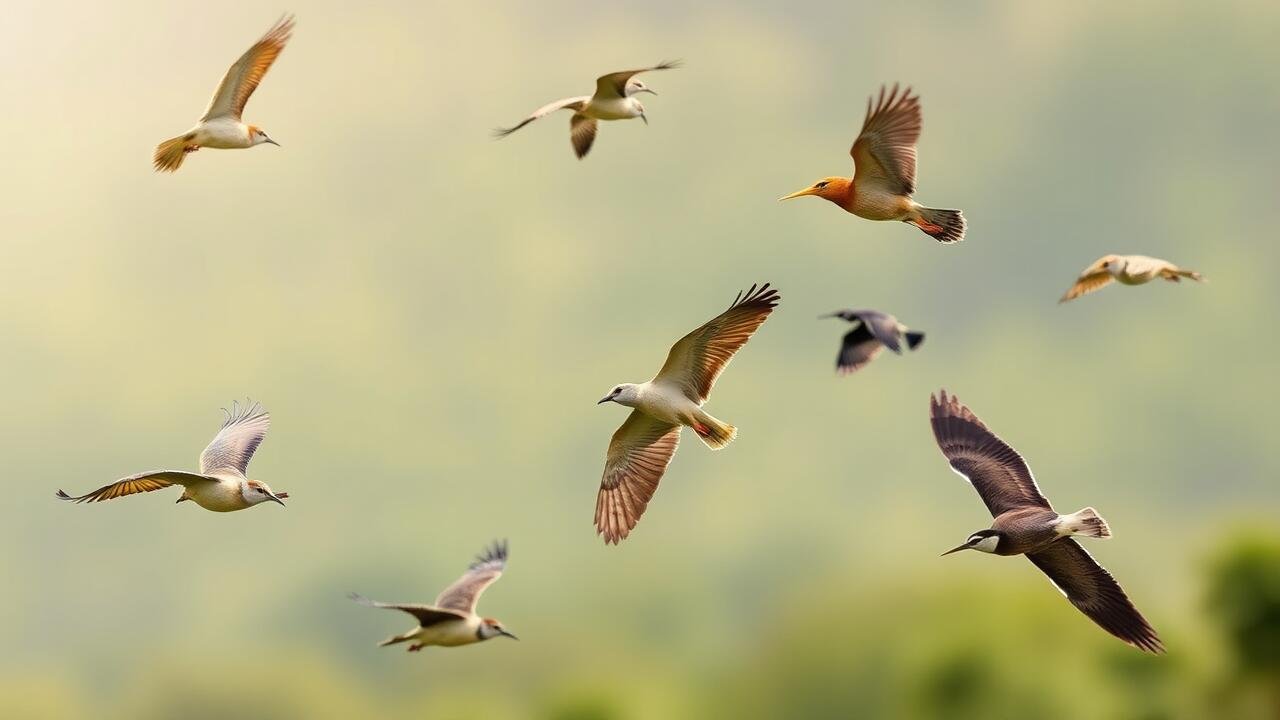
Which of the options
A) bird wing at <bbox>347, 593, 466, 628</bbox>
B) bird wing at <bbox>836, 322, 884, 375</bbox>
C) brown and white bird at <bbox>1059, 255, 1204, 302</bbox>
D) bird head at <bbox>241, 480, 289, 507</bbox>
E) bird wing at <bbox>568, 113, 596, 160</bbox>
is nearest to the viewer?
bird wing at <bbox>347, 593, 466, 628</bbox>

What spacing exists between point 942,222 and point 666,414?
2.64 meters

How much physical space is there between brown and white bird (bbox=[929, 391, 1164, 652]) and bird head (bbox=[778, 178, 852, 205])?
2026 mm

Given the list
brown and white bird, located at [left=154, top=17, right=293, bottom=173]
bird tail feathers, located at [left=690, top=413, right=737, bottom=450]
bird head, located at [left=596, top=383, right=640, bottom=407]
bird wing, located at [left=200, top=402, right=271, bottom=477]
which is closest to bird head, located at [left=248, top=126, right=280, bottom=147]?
brown and white bird, located at [left=154, top=17, right=293, bottom=173]

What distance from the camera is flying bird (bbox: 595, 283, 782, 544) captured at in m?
10.8

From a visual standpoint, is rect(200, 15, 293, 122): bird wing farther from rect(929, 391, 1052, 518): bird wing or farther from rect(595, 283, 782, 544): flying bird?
rect(929, 391, 1052, 518): bird wing

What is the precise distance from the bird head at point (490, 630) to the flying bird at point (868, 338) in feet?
13.9

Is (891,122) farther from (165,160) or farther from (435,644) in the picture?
(165,160)

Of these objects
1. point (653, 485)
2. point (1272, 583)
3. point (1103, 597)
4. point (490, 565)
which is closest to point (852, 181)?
point (653, 485)

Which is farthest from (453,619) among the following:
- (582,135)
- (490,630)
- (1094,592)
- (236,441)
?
(582,135)

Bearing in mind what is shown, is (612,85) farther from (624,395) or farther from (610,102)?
(624,395)

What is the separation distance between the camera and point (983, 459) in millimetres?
10859

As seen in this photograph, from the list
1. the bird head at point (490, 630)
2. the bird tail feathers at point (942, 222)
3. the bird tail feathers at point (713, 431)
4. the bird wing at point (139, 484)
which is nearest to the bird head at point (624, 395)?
the bird tail feathers at point (713, 431)

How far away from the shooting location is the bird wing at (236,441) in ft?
40.2

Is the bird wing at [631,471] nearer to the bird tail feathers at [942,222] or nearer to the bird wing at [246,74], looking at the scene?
the bird tail feathers at [942,222]
